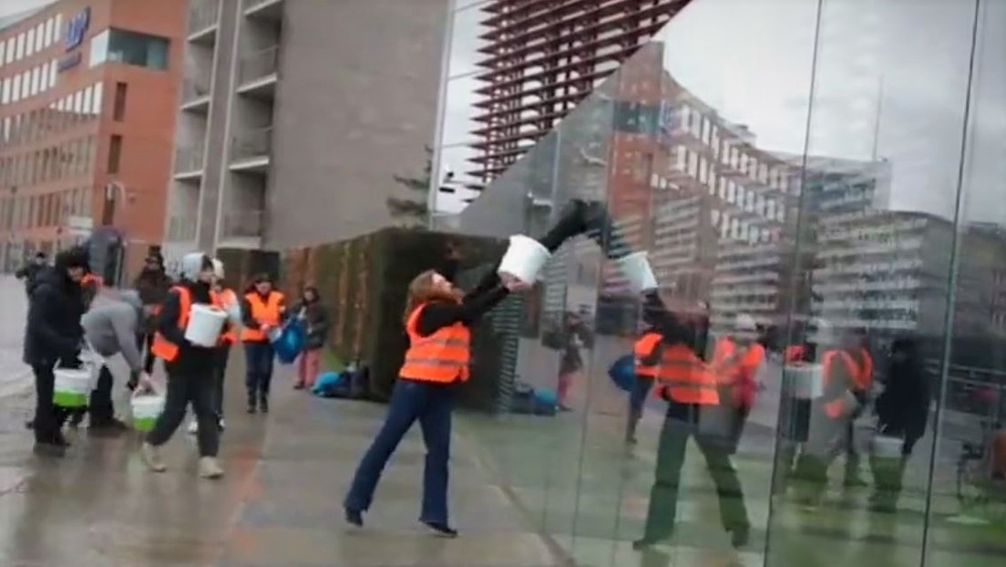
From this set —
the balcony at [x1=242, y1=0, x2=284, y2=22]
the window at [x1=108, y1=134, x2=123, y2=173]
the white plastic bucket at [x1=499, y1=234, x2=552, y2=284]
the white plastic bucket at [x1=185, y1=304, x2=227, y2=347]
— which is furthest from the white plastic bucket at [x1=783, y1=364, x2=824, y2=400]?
the window at [x1=108, y1=134, x2=123, y2=173]

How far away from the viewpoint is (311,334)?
19594 millimetres

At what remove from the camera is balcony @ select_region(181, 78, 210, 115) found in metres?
55.9

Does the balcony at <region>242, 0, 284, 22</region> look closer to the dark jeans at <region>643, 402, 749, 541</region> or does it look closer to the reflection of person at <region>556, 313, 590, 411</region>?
the reflection of person at <region>556, 313, 590, 411</region>

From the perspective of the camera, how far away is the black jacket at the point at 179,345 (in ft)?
34.3

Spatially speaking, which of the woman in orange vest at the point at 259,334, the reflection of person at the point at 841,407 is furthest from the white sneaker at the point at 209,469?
the reflection of person at the point at 841,407

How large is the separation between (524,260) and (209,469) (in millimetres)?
A: 3748

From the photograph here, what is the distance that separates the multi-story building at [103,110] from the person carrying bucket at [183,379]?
60.0m

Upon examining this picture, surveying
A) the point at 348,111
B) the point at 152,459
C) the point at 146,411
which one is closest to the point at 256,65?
the point at 348,111

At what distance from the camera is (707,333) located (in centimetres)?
649

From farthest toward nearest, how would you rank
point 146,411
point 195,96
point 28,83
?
point 28,83 < point 195,96 < point 146,411

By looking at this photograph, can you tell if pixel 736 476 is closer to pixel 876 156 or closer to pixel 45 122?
pixel 876 156

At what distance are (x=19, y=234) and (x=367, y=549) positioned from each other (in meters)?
59.8

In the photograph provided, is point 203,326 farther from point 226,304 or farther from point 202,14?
point 202,14

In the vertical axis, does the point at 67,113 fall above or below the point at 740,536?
above
